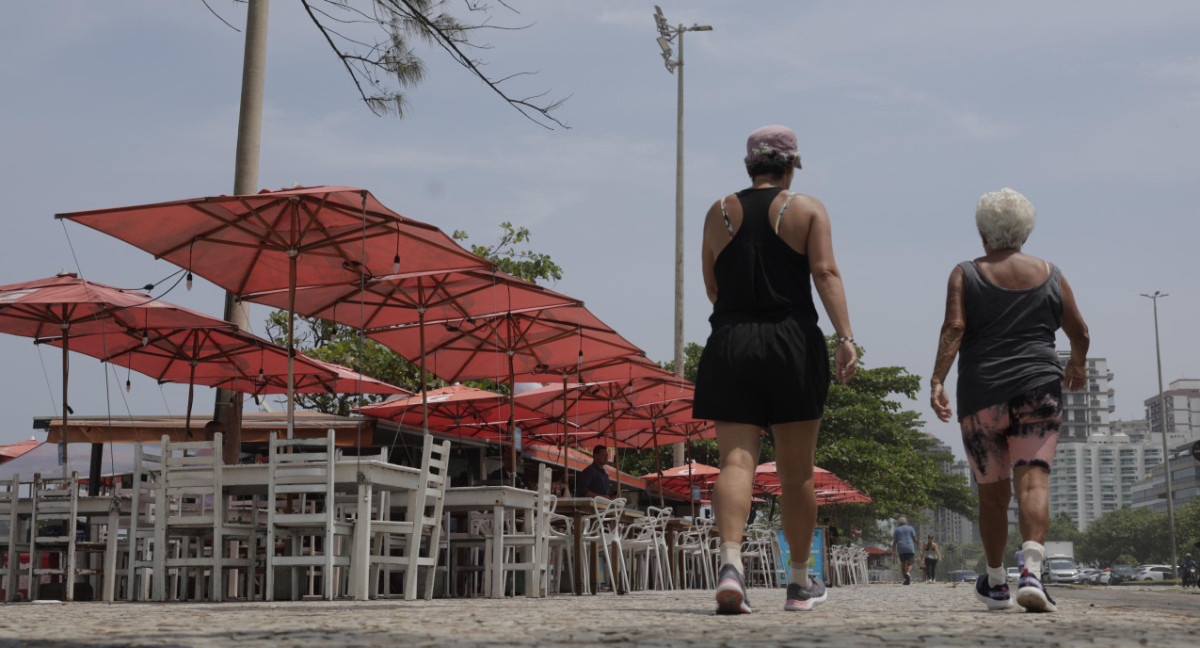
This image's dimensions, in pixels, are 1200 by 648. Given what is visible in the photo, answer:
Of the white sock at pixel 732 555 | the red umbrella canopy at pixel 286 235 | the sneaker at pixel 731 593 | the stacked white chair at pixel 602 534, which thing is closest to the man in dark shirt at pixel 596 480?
the stacked white chair at pixel 602 534

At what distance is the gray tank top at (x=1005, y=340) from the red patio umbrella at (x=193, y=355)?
29.1 ft

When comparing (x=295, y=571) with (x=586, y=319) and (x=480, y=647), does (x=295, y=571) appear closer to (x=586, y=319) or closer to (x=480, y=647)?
(x=480, y=647)

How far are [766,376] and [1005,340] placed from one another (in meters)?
1.23

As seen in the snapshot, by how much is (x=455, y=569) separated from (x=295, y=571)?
2.59 meters

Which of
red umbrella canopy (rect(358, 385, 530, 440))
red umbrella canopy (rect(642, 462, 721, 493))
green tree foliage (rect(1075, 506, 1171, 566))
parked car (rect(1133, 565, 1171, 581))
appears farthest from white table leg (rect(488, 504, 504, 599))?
green tree foliage (rect(1075, 506, 1171, 566))

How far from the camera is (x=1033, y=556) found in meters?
5.06

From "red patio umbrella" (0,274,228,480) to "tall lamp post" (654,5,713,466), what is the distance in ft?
50.5

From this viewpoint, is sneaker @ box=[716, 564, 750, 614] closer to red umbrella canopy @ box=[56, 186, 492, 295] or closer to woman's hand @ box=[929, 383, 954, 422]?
woman's hand @ box=[929, 383, 954, 422]

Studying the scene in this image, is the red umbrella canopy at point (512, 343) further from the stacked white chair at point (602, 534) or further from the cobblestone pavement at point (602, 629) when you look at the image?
the cobblestone pavement at point (602, 629)

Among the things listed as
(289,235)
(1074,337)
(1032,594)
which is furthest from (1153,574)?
(1032,594)

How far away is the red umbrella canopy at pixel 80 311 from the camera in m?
10.9

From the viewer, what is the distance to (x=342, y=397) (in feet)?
81.5

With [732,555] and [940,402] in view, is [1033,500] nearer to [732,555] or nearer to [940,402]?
[940,402]

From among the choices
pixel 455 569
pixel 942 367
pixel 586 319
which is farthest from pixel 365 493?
pixel 586 319
